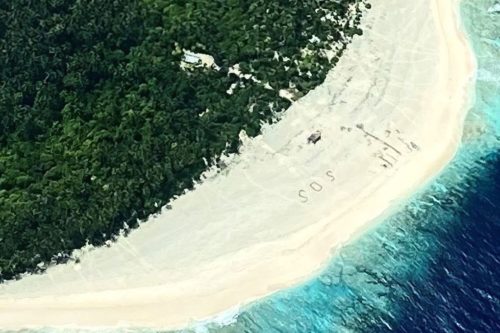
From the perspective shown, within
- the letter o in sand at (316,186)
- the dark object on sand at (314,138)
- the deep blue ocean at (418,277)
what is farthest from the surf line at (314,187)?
the deep blue ocean at (418,277)

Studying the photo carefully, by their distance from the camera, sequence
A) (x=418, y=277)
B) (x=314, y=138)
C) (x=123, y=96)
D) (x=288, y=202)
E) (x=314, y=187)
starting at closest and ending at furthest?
(x=418, y=277) → (x=288, y=202) → (x=314, y=187) → (x=314, y=138) → (x=123, y=96)

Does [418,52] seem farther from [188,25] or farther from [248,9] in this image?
[188,25]

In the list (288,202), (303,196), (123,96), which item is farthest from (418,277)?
(123,96)

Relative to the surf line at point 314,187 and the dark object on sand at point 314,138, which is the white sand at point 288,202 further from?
the dark object on sand at point 314,138

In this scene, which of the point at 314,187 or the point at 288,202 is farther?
the point at 314,187

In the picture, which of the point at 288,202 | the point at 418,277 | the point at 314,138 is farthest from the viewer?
the point at 314,138

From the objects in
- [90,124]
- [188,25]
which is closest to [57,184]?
[90,124]

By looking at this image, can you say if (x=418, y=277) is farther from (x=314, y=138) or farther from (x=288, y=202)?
(x=314, y=138)
